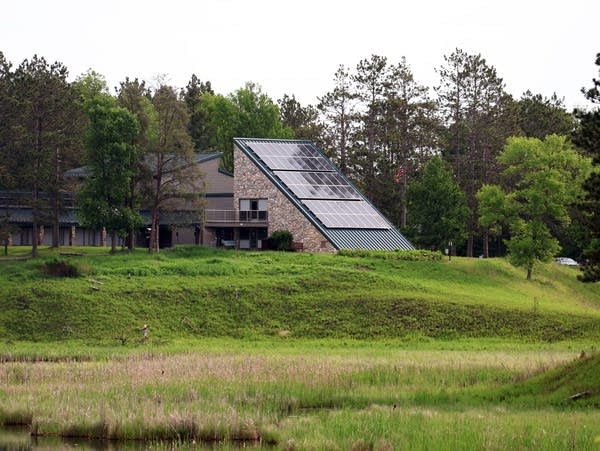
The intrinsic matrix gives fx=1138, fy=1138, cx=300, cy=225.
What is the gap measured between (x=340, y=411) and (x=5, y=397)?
29.7ft

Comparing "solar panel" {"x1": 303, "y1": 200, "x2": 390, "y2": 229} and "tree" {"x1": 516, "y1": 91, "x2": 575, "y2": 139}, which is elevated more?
"tree" {"x1": 516, "y1": 91, "x2": 575, "y2": 139}

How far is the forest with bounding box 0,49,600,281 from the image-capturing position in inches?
2665

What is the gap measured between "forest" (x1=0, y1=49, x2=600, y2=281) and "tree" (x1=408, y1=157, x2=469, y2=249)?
0.28ft

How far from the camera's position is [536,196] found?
67625mm

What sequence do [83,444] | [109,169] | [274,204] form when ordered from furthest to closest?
1. [274,204]
2. [109,169]
3. [83,444]

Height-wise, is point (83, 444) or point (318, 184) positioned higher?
point (318, 184)

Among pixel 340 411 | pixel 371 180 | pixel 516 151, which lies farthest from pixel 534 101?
pixel 340 411

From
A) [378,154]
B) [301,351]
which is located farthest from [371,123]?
[301,351]

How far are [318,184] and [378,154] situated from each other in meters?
16.5

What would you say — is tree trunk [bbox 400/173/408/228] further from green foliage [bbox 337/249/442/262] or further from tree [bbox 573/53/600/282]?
tree [bbox 573/53/600/282]

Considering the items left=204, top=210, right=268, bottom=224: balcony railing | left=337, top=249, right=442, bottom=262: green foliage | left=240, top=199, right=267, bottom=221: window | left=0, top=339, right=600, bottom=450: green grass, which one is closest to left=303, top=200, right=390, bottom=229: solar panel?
left=240, top=199, right=267, bottom=221: window

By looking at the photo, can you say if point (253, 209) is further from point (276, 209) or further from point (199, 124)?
point (199, 124)

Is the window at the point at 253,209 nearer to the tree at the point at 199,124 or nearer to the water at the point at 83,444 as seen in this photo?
the tree at the point at 199,124

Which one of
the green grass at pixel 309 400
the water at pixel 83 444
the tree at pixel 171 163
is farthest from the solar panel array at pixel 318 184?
the water at pixel 83 444
